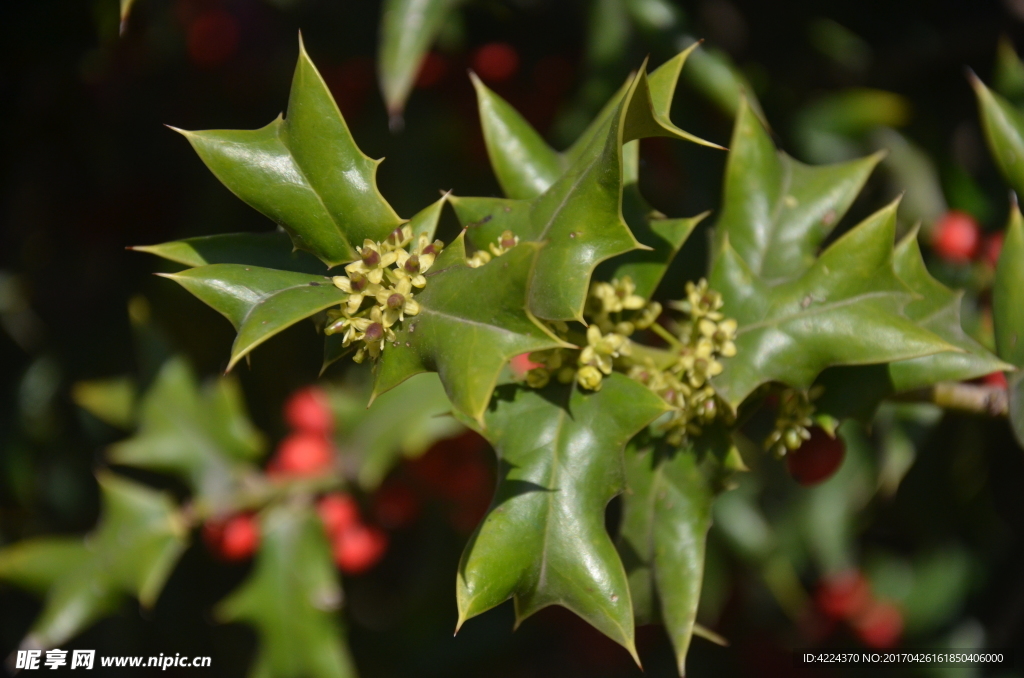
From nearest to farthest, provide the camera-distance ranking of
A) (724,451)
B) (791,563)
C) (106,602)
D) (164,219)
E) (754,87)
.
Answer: (724,451), (106,602), (754,87), (791,563), (164,219)

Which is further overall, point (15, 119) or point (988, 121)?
point (15, 119)

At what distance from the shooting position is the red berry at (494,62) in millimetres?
Result: 1781

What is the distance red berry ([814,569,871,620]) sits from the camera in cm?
185

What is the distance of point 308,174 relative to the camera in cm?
77

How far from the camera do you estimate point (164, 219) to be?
2057mm

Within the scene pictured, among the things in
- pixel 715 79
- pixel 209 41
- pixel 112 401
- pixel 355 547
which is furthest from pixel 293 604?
pixel 209 41

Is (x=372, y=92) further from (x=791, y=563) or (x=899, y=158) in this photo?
(x=791, y=563)

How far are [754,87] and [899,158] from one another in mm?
354

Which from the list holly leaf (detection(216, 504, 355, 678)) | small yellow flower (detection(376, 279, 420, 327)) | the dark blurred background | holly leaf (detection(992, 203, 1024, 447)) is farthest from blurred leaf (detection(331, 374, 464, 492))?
holly leaf (detection(992, 203, 1024, 447))

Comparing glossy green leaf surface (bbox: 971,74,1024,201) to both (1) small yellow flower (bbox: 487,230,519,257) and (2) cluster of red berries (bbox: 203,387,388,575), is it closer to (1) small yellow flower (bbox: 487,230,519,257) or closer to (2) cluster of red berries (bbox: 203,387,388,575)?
(1) small yellow flower (bbox: 487,230,519,257)

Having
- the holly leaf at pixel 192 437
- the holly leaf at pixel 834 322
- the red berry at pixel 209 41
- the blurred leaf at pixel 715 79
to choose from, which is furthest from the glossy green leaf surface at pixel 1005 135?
the red berry at pixel 209 41

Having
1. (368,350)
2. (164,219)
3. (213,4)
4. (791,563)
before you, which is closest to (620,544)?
(368,350)

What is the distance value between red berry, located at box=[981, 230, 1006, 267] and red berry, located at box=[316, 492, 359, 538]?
1.24 meters

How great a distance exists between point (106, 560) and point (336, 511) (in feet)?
1.28
